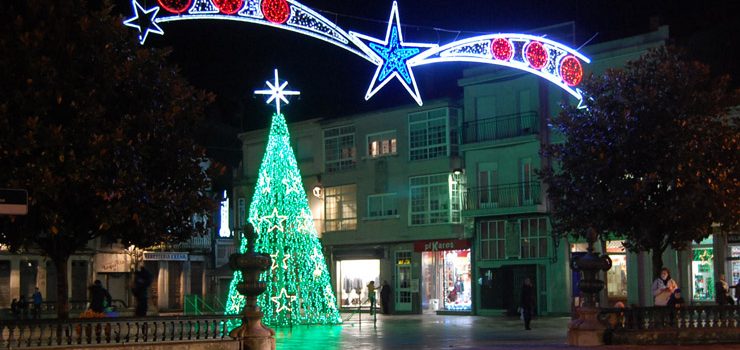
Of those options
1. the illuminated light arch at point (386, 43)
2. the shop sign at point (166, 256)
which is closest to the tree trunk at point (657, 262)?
the illuminated light arch at point (386, 43)

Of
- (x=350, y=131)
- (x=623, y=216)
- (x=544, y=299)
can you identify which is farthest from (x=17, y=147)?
(x=350, y=131)

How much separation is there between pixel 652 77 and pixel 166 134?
12257mm

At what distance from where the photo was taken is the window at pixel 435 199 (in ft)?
157

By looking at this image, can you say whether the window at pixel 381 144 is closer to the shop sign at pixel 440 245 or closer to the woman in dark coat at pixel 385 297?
the shop sign at pixel 440 245

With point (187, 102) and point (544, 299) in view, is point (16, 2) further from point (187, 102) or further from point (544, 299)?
point (544, 299)

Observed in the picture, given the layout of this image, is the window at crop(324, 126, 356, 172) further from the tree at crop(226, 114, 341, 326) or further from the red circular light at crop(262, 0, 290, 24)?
the red circular light at crop(262, 0, 290, 24)

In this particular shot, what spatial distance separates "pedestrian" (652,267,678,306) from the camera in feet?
76.3

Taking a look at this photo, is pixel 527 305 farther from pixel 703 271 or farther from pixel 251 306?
pixel 251 306

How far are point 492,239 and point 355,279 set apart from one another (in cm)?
877

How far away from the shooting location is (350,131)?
52.5 m

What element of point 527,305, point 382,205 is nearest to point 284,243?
point 527,305

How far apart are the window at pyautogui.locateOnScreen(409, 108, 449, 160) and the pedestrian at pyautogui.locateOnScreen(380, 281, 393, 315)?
609 cm

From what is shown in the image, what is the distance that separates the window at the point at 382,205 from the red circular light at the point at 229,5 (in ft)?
95.1

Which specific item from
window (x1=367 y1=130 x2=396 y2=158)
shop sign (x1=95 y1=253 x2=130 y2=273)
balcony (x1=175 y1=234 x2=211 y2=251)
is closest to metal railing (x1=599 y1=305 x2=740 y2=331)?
window (x1=367 y1=130 x2=396 y2=158)
